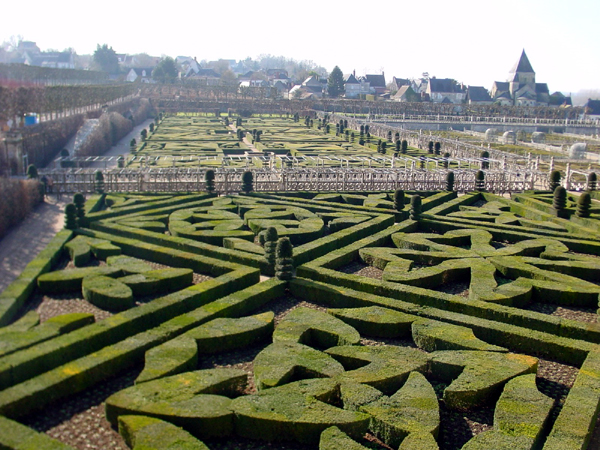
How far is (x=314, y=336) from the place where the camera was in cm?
1288

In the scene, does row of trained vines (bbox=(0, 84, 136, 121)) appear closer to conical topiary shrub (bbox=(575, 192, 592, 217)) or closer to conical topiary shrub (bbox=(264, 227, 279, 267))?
conical topiary shrub (bbox=(264, 227, 279, 267))

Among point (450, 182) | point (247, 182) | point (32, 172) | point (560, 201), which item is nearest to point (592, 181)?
point (560, 201)

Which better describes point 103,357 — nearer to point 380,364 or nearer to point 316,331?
point 316,331

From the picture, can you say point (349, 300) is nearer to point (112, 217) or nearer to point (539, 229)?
point (539, 229)

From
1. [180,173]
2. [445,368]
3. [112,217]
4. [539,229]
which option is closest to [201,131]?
[180,173]

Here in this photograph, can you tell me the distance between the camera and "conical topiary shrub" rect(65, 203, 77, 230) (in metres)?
20.3

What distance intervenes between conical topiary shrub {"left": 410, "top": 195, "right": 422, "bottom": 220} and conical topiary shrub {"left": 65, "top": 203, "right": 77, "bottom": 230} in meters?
13.1

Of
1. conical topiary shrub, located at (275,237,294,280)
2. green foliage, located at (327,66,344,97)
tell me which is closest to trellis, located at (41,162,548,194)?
conical topiary shrub, located at (275,237,294,280)

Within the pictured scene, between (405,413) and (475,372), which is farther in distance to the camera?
(475,372)

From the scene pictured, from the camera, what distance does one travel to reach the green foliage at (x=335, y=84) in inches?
4774

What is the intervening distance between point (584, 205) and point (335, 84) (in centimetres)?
10351

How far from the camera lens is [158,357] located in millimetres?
11164

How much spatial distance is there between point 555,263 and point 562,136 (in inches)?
2618

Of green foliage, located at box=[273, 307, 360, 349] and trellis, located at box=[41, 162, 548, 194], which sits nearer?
green foliage, located at box=[273, 307, 360, 349]
